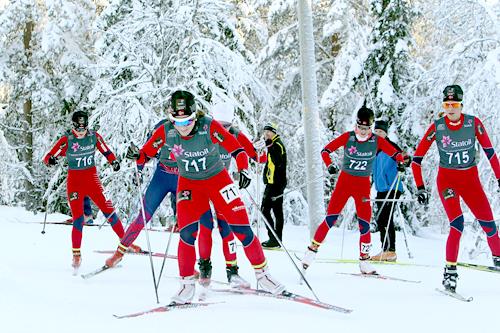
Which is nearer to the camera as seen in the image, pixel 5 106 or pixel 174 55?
pixel 174 55

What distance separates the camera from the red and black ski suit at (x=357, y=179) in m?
6.87

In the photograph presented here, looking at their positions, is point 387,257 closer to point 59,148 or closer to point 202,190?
point 202,190

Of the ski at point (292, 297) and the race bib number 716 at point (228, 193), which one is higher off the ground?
the race bib number 716 at point (228, 193)

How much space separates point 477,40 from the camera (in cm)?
1046

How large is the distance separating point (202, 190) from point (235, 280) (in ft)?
4.06

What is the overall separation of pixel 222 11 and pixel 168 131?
10.8m

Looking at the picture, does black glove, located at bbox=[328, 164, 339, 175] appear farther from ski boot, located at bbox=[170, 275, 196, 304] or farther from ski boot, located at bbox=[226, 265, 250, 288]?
ski boot, located at bbox=[170, 275, 196, 304]

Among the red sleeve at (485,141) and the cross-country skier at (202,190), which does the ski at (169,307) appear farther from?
the red sleeve at (485,141)

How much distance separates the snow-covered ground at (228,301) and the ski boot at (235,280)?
1.31 ft

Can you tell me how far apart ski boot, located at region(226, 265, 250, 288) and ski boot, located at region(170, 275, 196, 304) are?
809 mm

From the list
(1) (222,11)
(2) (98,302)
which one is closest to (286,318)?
(2) (98,302)

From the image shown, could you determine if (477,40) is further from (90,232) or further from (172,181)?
(90,232)

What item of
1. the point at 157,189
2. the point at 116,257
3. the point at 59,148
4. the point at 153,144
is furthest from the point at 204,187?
the point at 59,148

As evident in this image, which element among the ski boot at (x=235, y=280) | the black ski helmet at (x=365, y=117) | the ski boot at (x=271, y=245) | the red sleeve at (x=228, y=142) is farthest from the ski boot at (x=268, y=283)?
the ski boot at (x=271, y=245)
